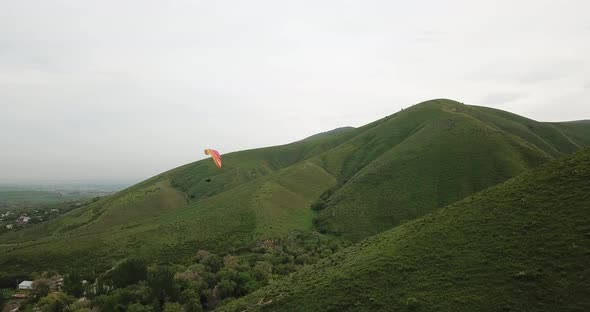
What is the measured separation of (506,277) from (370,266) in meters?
11.9

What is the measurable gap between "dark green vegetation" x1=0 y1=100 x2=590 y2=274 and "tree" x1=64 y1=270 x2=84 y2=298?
8.27 m

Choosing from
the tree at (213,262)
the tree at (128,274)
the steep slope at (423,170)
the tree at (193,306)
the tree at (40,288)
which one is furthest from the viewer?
the steep slope at (423,170)

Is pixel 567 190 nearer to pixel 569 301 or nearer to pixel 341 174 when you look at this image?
pixel 569 301

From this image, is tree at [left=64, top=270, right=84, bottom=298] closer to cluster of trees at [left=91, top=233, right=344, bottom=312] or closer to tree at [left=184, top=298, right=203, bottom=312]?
cluster of trees at [left=91, top=233, right=344, bottom=312]

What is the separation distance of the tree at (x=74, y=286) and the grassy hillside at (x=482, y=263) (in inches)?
1153

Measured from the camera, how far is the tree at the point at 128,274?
169ft

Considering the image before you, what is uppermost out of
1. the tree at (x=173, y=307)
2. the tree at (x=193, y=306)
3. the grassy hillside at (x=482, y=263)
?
the grassy hillside at (x=482, y=263)

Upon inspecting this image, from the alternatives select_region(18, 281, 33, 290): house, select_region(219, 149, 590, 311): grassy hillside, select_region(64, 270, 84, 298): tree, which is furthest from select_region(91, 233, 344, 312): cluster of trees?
select_region(18, 281, 33, 290): house

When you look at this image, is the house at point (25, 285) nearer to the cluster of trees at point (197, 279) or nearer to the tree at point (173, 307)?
the cluster of trees at point (197, 279)

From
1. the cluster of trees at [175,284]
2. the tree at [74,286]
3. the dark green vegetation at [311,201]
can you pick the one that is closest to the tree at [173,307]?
the cluster of trees at [175,284]

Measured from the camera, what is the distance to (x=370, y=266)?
33.1m

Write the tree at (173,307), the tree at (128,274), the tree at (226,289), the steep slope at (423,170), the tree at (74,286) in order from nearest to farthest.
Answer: the tree at (173,307) < the tree at (226,289) < the tree at (74,286) < the tree at (128,274) < the steep slope at (423,170)

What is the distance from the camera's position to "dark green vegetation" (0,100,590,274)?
68.4 meters

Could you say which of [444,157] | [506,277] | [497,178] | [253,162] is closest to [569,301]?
[506,277]
